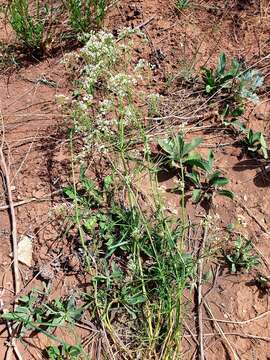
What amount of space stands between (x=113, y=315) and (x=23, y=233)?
647 mm

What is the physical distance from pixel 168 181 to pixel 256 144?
55 cm

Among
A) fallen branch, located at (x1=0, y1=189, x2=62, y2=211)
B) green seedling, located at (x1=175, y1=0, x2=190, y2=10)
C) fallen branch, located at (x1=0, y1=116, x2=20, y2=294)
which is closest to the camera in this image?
fallen branch, located at (x1=0, y1=116, x2=20, y2=294)

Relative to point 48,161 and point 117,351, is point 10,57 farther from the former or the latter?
point 117,351

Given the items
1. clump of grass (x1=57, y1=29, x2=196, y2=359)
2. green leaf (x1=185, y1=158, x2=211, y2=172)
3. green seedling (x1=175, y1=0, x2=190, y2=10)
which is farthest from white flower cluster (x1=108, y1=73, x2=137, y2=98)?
green seedling (x1=175, y1=0, x2=190, y2=10)

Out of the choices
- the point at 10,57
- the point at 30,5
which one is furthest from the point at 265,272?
the point at 30,5

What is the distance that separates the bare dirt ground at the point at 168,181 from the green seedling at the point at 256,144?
7cm

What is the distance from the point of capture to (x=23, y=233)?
254 centimetres

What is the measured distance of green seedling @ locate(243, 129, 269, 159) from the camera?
275 centimetres

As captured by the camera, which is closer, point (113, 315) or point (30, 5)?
point (113, 315)

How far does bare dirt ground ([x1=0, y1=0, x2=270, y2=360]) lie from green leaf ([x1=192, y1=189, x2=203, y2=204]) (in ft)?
0.16

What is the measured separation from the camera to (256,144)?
2.81m

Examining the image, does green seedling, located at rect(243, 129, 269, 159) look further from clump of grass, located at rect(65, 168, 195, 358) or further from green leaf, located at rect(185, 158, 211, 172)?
clump of grass, located at rect(65, 168, 195, 358)

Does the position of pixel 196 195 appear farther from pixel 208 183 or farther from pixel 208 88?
pixel 208 88

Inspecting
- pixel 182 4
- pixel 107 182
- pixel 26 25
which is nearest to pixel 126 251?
pixel 107 182
